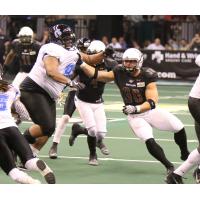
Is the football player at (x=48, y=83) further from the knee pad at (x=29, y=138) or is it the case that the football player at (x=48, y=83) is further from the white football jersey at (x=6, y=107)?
the white football jersey at (x=6, y=107)

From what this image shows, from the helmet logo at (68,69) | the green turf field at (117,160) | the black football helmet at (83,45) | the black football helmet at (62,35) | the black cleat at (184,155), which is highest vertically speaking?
the black football helmet at (62,35)

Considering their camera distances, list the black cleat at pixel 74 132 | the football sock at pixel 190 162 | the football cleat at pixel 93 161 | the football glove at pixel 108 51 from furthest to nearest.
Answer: the black cleat at pixel 74 132 < the football cleat at pixel 93 161 < the football glove at pixel 108 51 < the football sock at pixel 190 162

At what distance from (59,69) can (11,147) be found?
208 centimetres

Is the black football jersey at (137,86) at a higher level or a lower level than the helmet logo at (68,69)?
lower

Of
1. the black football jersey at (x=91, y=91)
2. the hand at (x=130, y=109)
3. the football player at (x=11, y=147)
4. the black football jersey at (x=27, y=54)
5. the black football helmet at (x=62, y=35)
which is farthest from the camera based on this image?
the black football jersey at (x=27, y=54)

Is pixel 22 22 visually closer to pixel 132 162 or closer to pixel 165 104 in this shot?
pixel 165 104

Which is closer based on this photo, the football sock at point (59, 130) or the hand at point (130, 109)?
the hand at point (130, 109)

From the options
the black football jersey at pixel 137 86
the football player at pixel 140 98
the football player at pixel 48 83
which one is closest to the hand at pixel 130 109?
the football player at pixel 140 98

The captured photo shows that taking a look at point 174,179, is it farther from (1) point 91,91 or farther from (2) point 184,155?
(1) point 91,91

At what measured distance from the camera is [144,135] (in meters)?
10.4

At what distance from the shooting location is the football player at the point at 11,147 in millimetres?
8820

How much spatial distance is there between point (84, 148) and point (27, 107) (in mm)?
2558

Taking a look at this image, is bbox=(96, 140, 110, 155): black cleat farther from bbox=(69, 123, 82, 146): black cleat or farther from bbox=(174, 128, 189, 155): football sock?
bbox=(174, 128, 189, 155): football sock

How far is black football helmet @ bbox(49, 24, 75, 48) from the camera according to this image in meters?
10.7
